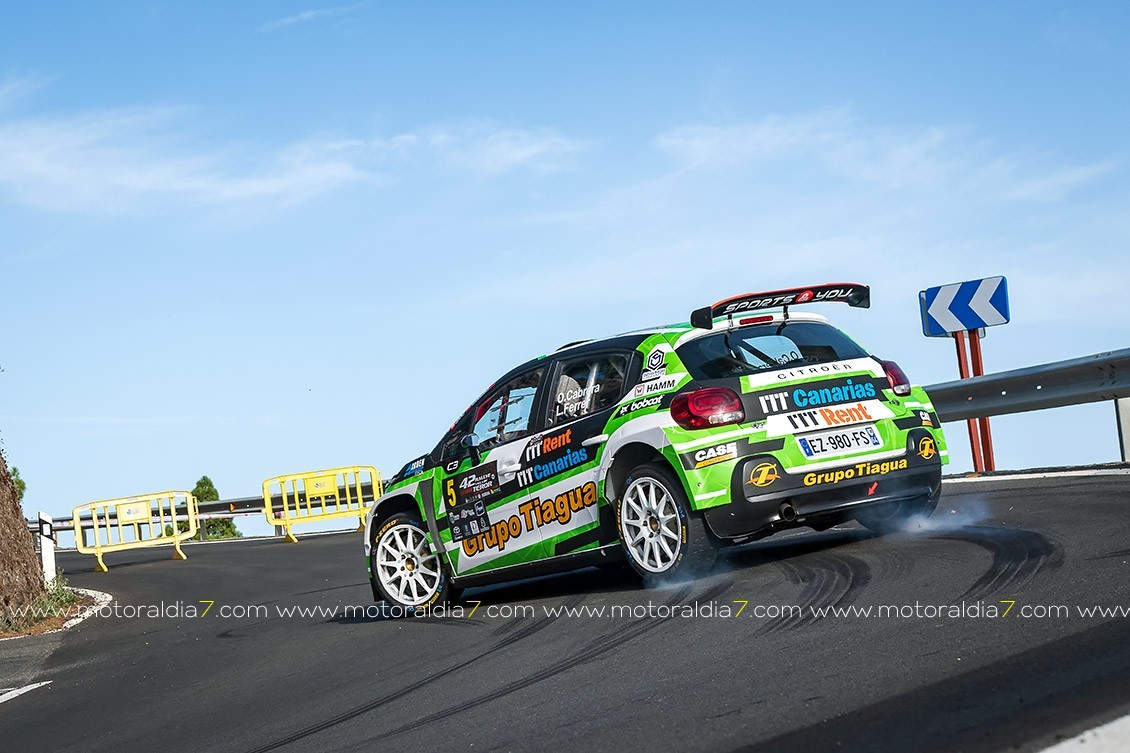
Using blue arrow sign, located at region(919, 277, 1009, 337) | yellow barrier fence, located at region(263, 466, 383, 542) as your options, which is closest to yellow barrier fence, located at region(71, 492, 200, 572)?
yellow barrier fence, located at region(263, 466, 383, 542)

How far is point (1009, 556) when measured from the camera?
292 inches

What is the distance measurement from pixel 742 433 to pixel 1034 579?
201 cm

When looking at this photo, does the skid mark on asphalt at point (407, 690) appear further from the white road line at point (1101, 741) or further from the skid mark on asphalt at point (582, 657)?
the white road line at point (1101, 741)

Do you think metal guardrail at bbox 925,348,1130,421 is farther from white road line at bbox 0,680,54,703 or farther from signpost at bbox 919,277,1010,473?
white road line at bbox 0,680,54,703

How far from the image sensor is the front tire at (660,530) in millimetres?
7969

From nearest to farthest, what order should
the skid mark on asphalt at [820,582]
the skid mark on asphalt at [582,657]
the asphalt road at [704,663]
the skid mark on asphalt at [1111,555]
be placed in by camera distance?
the asphalt road at [704,663], the skid mark on asphalt at [582,657], the skid mark on asphalt at [820,582], the skid mark on asphalt at [1111,555]

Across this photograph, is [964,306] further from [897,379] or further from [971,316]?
[897,379]

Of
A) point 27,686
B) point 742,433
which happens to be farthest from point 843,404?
point 27,686

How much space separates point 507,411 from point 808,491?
7.76 ft

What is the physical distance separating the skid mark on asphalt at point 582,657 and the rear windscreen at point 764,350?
1.38 metres

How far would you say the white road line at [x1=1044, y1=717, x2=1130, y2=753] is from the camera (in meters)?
3.69

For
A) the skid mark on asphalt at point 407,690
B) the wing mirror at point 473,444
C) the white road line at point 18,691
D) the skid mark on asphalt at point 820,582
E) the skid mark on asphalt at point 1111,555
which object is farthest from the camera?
the wing mirror at point 473,444

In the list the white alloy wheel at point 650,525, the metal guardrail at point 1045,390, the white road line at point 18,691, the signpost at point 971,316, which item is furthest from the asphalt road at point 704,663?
the signpost at point 971,316

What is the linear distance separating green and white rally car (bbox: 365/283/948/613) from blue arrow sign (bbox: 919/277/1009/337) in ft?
22.9
